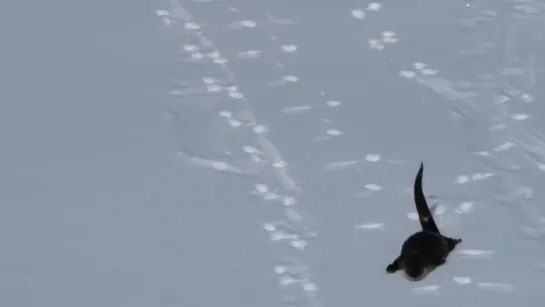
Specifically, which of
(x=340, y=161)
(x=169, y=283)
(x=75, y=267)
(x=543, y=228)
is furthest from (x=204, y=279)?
(x=543, y=228)

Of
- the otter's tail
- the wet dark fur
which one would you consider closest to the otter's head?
the wet dark fur

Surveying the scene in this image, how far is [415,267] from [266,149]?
110cm

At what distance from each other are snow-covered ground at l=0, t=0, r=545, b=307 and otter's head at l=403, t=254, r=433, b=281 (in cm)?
14

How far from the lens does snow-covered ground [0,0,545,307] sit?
112 inches

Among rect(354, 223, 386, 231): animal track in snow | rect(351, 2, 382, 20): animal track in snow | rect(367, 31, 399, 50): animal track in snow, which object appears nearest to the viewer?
rect(354, 223, 386, 231): animal track in snow

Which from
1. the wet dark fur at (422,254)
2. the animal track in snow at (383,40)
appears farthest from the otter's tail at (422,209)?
the animal track in snow at (383,40)

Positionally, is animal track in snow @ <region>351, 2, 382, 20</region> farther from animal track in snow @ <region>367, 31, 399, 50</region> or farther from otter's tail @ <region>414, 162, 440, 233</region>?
otter's tail @ <region>414, 162, 440, 233</region>

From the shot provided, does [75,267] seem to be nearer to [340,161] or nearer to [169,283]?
[169,283]

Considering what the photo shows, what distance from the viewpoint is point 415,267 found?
2543 mm

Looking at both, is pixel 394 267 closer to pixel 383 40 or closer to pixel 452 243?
pixel 452 243

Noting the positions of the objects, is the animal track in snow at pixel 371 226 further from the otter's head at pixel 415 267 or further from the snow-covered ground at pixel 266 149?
the otter's head at pixel 415 267

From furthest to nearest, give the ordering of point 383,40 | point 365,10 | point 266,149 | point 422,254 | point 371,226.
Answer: point 365,10, point 383,40, point 266,149, point 371,226, point 422,254

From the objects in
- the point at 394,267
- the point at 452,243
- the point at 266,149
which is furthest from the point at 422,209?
the point at 266,149

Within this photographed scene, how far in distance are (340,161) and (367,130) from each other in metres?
0.25
